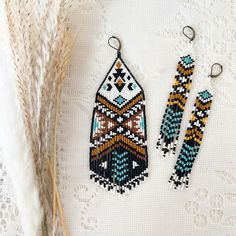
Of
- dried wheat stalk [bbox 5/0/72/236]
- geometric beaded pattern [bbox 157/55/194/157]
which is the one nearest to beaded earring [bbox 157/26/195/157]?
geometric beaded pattern [bbox 157/55/194/157]

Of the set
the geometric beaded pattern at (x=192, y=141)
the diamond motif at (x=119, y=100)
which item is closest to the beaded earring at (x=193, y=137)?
the geometric beaded pattern at (x=192, y=141)

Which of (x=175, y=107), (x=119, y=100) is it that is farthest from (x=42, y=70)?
(x=175, y=107)

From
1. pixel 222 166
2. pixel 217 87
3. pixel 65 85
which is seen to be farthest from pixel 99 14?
pixel 222 166

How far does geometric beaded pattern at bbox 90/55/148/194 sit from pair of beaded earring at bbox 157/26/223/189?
5cm

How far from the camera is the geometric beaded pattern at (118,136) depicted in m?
0.96

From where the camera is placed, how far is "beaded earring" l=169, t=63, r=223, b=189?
3.19 ft

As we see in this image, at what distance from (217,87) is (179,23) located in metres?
0.16

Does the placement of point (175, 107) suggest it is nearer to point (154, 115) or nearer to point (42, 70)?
point (154, 115)

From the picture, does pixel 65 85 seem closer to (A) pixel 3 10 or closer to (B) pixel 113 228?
(A) pixel 3 10

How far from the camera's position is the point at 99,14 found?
983 millimetres

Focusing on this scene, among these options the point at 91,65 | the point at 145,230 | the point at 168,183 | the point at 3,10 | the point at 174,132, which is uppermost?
the point at 3,10

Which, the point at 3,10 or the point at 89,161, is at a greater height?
the point at 3,10

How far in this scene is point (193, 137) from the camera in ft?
3.20

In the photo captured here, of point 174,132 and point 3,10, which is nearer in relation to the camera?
point 3,10
